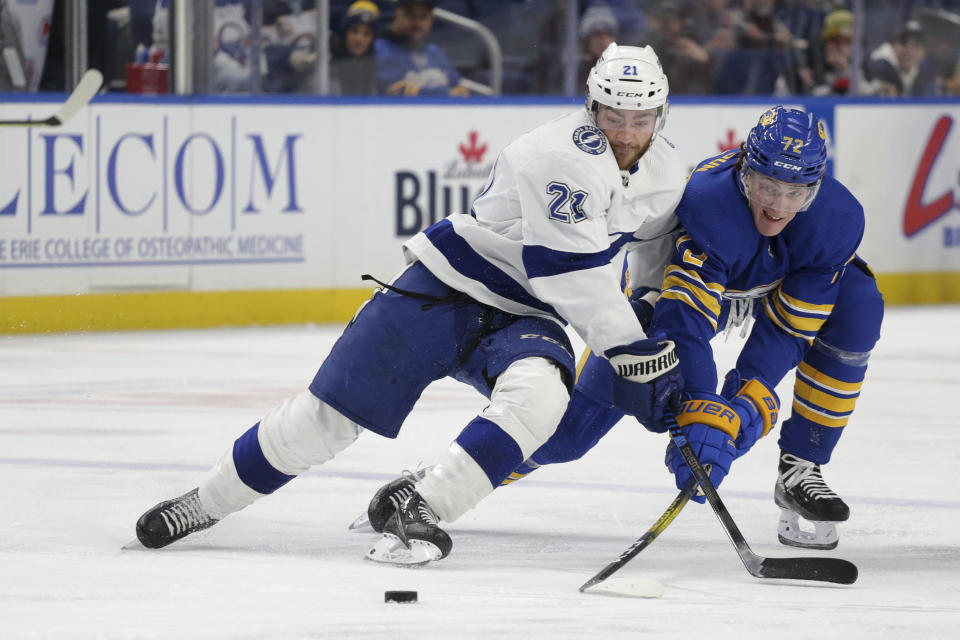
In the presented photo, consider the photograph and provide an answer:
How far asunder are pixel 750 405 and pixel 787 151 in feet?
1.56

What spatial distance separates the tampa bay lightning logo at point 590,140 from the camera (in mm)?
3127

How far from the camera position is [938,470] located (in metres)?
4.31

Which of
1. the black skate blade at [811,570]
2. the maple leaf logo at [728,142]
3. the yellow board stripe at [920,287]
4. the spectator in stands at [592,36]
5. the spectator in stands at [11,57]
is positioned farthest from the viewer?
the yellow board stripe at [920,287]

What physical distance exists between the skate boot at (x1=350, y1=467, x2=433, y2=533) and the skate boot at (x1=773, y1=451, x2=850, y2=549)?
2.37ft

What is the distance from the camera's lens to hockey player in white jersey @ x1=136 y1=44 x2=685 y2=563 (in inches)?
122

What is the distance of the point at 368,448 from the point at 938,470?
1426 millimetres

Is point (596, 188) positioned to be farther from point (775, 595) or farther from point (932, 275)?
point (932, 275)

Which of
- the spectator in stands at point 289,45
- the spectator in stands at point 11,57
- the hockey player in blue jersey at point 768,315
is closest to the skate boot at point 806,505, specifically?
the hockey player in blue jersey at point 768,315

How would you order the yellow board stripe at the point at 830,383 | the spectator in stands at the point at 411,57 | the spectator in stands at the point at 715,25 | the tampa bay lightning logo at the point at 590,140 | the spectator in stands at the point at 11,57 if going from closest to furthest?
the tampa bay lightning logo at the point at 590,140 → the yellow board stripe at the point at 830,383 → the spectator in stands at the point at 11,57 → the spectator in stands at the point at 411,57 → the spectator in stands at the point at 715,25

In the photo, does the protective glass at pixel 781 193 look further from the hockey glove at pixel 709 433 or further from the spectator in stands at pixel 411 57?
the spectator in stands at pixel 411 57

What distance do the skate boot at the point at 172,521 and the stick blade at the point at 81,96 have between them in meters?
3.46

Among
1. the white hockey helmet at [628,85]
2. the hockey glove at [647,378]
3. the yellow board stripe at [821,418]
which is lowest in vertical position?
the yellow board stripe at [821,418]

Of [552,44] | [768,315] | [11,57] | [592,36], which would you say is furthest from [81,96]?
[768,315]

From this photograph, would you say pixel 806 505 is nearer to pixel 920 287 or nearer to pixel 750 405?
pixel 750 405
